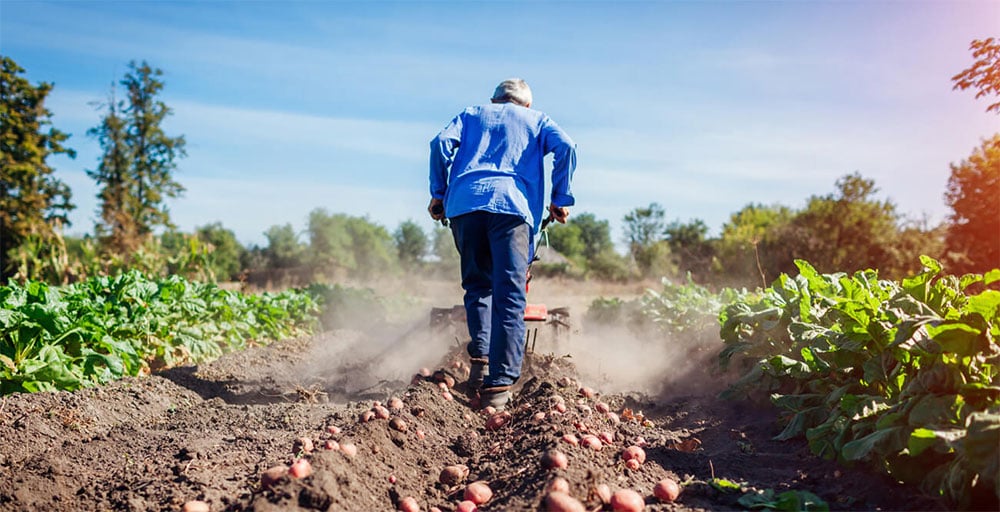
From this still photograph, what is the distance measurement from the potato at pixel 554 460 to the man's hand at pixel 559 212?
2.32m

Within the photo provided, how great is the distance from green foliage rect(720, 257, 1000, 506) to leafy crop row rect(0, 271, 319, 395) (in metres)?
5.03

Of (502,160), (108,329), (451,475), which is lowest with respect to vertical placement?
(451,475)

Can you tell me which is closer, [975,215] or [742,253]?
[975,215]

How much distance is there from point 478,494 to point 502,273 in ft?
6.21

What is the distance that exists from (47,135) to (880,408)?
2694 centimetres

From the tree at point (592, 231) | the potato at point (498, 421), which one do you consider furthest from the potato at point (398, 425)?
the tree at point (592, 231)

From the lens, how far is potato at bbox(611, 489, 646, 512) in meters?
2.20

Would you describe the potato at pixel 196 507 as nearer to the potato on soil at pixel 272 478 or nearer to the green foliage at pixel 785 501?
the potato on soil at pixel 272 478

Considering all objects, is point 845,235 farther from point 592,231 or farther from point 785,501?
point 592,231

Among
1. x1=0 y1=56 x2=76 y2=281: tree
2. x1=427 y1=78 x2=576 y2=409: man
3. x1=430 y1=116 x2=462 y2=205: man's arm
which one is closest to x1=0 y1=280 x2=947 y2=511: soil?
x1=427 y1=78 x2=576 y2=409: man

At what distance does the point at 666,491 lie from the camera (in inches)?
94.7

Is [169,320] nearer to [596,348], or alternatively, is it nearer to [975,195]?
[596,348]

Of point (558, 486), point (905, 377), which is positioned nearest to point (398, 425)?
point (558, 486)

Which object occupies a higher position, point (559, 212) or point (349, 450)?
point (559, 212)
